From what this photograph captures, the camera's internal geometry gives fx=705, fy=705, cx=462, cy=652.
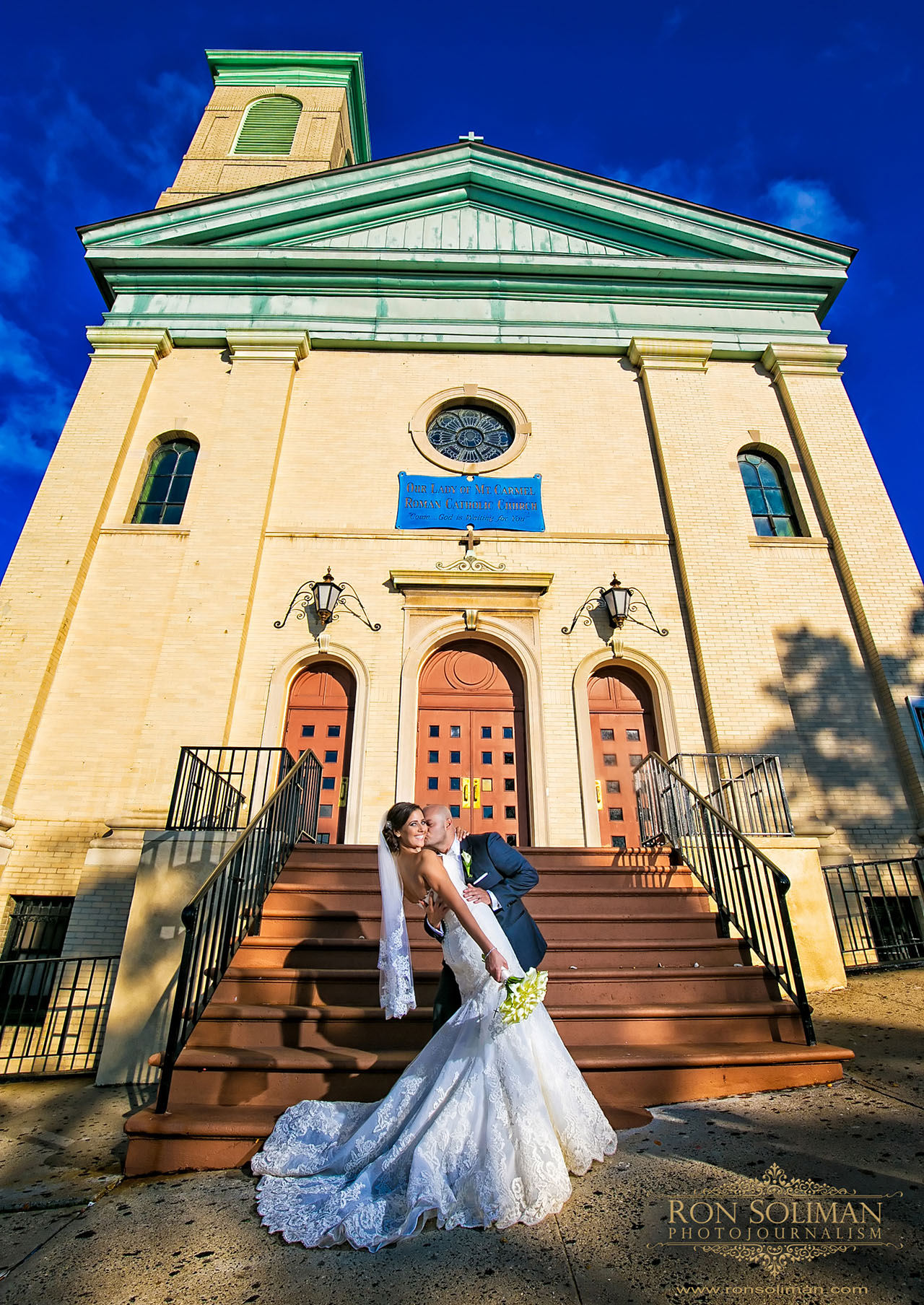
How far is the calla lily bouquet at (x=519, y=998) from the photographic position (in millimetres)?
3184

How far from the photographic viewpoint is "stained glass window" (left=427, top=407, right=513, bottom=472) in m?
11.9

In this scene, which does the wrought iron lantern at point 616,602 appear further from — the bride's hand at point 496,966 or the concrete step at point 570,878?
the bride's hand at point 496,966

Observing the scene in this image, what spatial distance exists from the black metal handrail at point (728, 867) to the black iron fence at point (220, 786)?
4.30 m

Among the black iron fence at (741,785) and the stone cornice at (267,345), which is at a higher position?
the stone cornice at (267,345)

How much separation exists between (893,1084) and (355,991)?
354 centimetres

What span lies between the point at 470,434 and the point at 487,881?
9730mm

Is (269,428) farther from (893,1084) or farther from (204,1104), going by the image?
(893,1084)

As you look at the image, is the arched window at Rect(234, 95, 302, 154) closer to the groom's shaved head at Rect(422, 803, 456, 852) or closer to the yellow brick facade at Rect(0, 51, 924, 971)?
the yellow brick facade at Rect(0, 51, 924, 971)

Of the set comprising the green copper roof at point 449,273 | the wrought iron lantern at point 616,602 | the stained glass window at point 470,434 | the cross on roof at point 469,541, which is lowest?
the wrought iron lantern at point 616,602

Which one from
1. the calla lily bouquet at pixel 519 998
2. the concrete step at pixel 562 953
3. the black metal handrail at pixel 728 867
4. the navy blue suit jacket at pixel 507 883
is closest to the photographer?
the calla lily bouquet at pixel 519 998

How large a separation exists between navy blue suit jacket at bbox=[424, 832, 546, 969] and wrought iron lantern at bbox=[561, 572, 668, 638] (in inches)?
264

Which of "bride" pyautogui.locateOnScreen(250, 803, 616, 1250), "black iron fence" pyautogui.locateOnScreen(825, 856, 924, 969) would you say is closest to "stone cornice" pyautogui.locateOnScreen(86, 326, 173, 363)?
"bride" pyautogui.locateOnScreen(250, 803, 616, 1250)

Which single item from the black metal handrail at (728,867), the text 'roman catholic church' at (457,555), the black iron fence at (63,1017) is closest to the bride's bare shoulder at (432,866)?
the black metal handrail at (728,867)

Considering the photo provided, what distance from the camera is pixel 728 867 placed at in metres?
6.62
